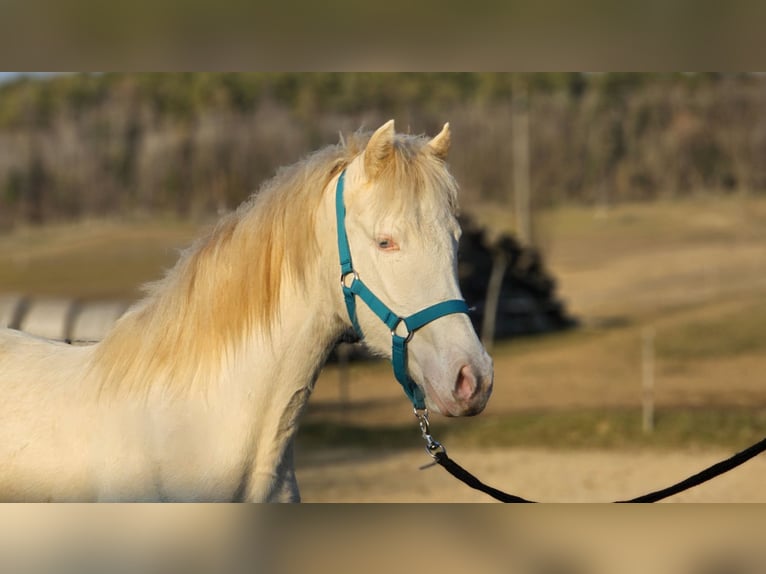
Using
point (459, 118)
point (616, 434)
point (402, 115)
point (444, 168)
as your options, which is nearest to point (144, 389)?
point (444, 168)

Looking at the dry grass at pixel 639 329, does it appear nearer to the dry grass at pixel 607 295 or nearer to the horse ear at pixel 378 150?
→ the dry grass at pixel 607 295

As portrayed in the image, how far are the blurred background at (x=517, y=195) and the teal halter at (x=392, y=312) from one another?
461 inches

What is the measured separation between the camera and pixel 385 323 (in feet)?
8.25

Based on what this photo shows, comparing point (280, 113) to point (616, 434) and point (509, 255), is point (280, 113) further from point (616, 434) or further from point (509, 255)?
point (616, 434)

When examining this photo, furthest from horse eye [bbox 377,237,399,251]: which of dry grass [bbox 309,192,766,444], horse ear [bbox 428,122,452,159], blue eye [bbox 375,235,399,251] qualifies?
dry grass [bbox 309,192,766,444]

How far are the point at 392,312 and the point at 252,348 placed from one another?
16.2 inches

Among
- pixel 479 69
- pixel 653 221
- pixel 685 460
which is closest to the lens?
pixel 479 69

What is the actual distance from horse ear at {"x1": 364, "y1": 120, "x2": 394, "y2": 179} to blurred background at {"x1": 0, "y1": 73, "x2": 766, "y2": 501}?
11.8 meters

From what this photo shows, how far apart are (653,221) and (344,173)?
76.8 feet

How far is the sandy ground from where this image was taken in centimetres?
807

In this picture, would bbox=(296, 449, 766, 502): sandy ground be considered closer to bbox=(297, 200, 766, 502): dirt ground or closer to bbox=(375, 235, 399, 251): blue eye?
bbox=(297, 200, 766, 502): dirt ground

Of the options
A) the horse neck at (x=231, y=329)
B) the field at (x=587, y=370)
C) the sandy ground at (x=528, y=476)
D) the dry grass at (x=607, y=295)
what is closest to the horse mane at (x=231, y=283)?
the horse neck at (x=231, y=329)

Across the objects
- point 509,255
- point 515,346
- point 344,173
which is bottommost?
point 515,346

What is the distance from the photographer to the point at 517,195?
81.2ft
